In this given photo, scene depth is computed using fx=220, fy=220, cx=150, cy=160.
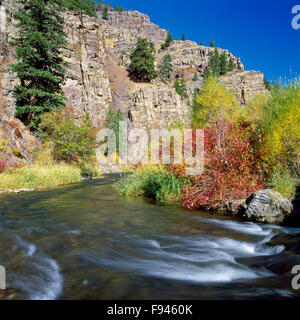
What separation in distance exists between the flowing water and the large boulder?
1.23 feet

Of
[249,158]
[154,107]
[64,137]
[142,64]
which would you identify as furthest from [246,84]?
[249,158]

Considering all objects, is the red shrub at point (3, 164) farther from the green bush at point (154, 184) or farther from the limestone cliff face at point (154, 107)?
the limestone cliff face at point (154, 107)

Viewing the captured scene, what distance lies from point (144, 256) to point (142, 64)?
61.8m

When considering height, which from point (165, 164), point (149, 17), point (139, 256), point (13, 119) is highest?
point (149, 17)

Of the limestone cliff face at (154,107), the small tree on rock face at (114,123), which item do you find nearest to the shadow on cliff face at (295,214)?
the small tree on rock face at (114,123)

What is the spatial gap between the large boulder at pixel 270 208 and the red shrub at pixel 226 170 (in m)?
0.94

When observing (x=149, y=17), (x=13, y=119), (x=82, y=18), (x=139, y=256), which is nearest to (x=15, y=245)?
(x=139, y=256)

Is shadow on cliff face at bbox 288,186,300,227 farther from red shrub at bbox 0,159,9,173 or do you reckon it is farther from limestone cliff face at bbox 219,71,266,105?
limestone cliff face at bbox 219,71,266,105

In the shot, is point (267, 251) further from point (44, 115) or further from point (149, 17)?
point (149, 17)

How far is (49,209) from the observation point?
7.45 m

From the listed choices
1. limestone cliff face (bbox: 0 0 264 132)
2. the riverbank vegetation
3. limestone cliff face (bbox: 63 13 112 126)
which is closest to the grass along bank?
the riverbank vegetation

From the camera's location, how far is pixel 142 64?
59.3 m

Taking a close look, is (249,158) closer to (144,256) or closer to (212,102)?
(144,256)
